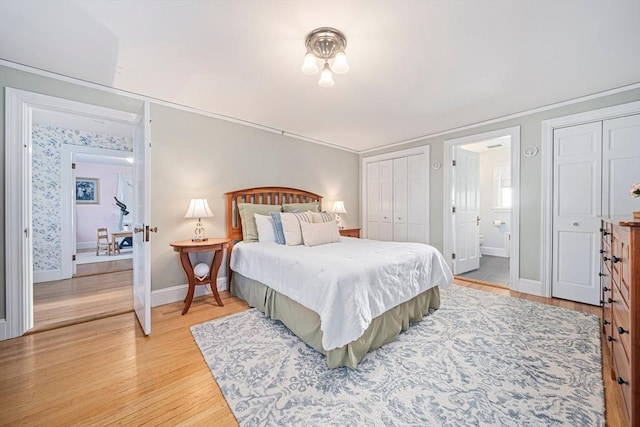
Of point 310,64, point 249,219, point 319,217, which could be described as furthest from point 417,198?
point 310,64

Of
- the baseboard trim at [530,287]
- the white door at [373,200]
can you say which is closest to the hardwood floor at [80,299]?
the white door at [373,200]

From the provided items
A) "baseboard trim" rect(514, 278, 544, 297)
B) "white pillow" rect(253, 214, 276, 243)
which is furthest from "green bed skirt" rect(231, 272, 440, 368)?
"baseboard trim" rect(514, 278, 544, 297)

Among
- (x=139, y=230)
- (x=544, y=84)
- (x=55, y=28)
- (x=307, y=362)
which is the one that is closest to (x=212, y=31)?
(x=55, y=28)

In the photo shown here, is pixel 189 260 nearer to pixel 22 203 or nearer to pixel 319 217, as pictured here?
pixel 22 203

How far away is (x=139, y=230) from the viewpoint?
92.7 inches

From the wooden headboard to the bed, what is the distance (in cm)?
30

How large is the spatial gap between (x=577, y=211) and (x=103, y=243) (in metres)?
9.61

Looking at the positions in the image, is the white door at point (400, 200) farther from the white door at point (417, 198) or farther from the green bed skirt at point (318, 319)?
the green bed skirt at point (318, 319)

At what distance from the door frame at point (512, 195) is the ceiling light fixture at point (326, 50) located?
2.82m

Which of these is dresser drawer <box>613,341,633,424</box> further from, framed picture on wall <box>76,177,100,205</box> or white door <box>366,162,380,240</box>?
framed picture on wall <box>76,177,100,205</box>

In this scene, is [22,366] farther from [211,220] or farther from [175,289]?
[211,220]

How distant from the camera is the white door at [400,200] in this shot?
466 cm

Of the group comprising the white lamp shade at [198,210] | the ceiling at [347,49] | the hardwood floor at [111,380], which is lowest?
the hardwood floor at [111,380]

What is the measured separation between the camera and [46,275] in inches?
153
